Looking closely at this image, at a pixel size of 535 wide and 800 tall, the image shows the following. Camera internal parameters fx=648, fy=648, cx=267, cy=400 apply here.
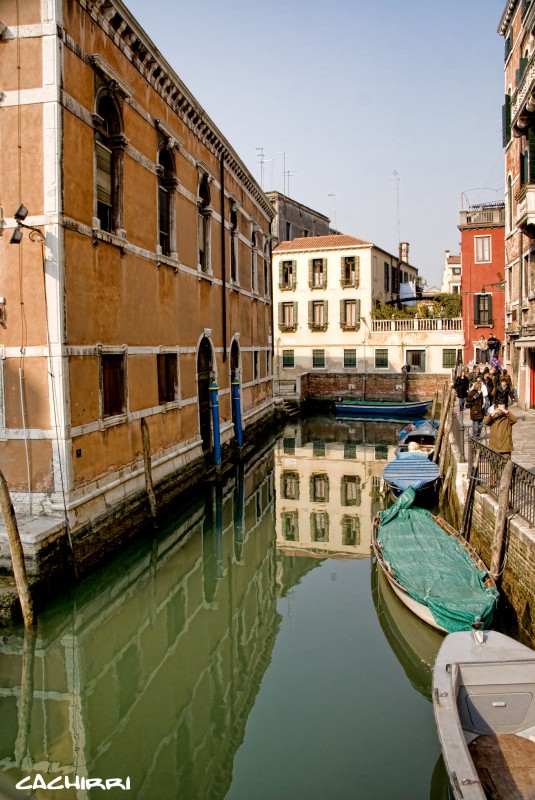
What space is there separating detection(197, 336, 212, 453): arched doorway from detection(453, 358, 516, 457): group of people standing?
5618 mm

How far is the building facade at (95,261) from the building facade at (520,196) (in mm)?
6651

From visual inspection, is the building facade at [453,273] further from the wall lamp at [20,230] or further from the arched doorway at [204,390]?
the wall lamp at [20,230]

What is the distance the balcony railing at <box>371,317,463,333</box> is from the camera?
92.5ft

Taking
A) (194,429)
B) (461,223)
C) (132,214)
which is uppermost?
(461,223)

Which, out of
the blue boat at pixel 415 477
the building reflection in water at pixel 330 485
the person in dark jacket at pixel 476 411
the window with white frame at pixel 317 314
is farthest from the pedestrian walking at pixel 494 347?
the blue boat at pixel 415 477

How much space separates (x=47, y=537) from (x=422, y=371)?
23795mm

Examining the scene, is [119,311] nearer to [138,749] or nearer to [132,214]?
[132,214]

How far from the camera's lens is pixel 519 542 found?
6547 mm

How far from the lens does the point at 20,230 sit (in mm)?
7570

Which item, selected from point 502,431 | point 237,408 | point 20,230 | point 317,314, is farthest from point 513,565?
point 317,314

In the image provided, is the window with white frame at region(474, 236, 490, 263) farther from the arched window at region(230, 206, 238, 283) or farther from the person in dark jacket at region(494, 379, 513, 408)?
the arched window at region(230, 206, 238, 283)

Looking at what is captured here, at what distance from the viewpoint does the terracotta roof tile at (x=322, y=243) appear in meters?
30.3

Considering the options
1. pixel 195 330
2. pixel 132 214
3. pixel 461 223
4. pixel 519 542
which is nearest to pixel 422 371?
pixel 461 223

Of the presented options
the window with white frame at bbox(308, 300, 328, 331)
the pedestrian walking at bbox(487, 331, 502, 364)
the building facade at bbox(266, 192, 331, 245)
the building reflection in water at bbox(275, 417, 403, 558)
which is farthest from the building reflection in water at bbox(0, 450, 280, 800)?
the building facade at bbox(266, 192, 331, 245)
